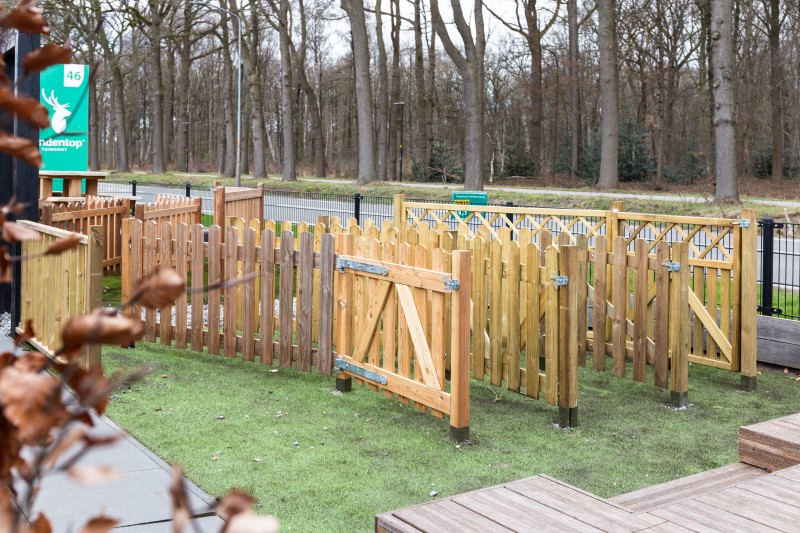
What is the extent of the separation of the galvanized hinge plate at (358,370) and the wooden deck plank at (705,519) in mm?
3480

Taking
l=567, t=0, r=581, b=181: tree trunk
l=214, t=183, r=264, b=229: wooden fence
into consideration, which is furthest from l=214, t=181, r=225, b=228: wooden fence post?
l=567, t=0, r=581, b=181: tree trunk

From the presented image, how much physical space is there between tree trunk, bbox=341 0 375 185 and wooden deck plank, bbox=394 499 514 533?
1171 inches

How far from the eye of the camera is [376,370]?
7.08m

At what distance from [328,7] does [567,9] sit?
11.0 meters

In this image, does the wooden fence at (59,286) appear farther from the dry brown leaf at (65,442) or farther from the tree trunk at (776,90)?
the tree trunk at (776,90)

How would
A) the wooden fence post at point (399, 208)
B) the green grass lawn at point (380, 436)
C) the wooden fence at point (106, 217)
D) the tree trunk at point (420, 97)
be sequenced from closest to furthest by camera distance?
the green grass lawn at point (380, 436) → the wooden fence post at point (399, 208) → the wooden fence at point (106, 217) → the tree trunk at point (420, 97)

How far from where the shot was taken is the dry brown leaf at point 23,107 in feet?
3.72

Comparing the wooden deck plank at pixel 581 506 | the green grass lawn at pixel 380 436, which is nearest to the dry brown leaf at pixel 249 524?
the wooden deck plank at pixel 581 506

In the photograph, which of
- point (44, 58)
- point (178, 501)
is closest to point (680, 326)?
point (44, 58)

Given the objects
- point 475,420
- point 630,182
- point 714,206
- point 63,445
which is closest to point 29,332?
point 63,445

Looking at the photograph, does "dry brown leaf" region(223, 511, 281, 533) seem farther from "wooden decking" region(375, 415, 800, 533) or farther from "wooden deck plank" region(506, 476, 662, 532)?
"wooden deck plank" region(506, 476, 662, 532)

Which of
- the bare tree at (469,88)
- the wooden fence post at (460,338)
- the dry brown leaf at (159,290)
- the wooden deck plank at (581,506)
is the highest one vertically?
the bare tree at (469,88)

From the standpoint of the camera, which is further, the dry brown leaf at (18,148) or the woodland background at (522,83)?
the woodland background at (522,83)

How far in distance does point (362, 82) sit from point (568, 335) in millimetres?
27835
